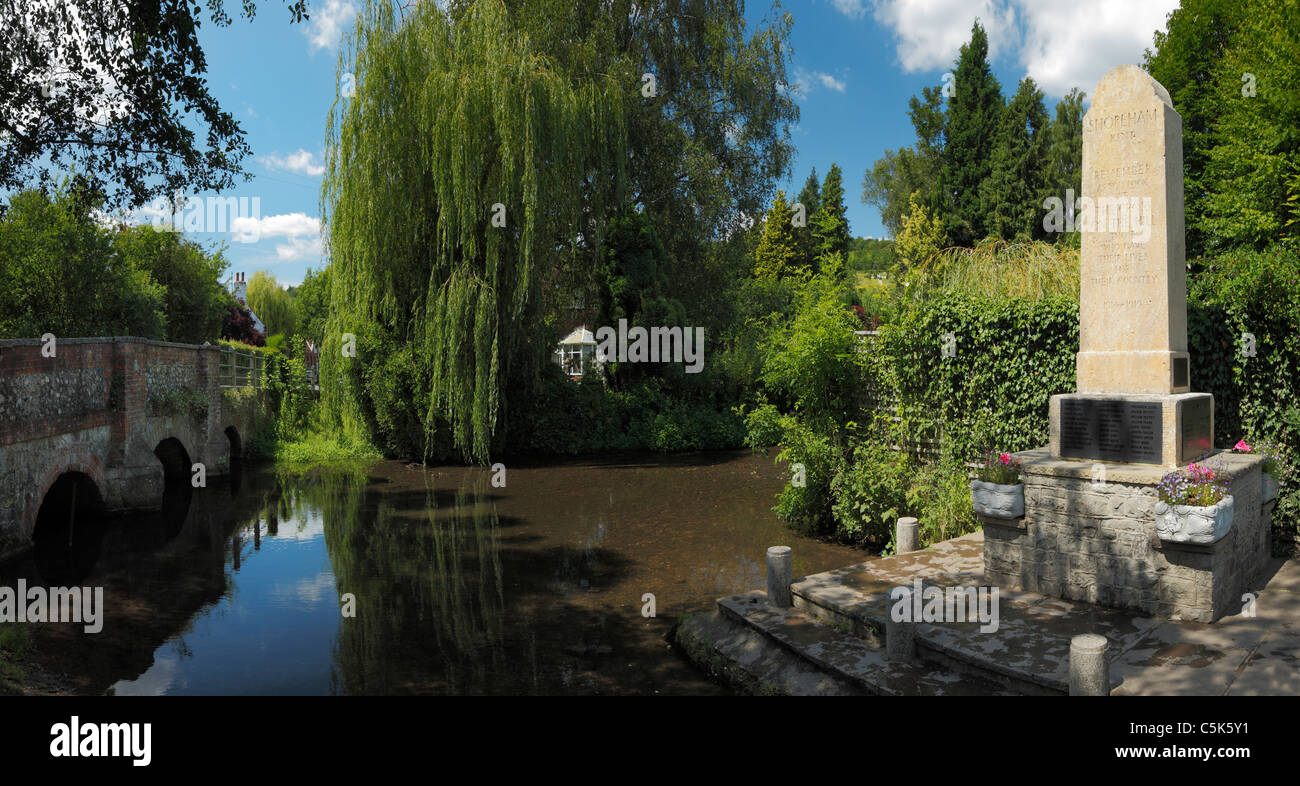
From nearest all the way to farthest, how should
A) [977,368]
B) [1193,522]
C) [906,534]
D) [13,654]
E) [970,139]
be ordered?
[1193,522] < [13,654] < [906,534] < [977,368] < [970,139]

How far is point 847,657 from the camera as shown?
20.2ft

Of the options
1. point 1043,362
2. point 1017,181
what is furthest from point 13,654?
point 1017,181

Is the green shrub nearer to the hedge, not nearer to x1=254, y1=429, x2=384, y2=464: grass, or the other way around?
the hedge

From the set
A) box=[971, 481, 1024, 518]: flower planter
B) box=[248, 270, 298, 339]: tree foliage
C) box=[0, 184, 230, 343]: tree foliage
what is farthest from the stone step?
box=[248, 270, 298, 339]: tree foliage

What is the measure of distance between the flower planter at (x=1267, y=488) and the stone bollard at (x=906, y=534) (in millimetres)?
3323

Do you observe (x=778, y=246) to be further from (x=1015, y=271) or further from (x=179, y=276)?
(x=1015, y=271)

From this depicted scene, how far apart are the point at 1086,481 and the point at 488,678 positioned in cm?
565

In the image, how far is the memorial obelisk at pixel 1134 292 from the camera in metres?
7.06

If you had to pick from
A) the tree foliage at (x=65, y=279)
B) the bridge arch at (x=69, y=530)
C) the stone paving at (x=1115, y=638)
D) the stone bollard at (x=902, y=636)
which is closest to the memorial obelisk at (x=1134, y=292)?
the stone paving at (x=1115, y=638)

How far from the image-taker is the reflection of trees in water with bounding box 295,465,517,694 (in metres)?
6.89

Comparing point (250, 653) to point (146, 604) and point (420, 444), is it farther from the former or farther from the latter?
point (420, 444)

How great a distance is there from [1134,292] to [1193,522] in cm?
244

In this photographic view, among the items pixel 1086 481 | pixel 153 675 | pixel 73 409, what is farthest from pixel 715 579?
pixel 73 409

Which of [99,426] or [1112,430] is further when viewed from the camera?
[99,426]
